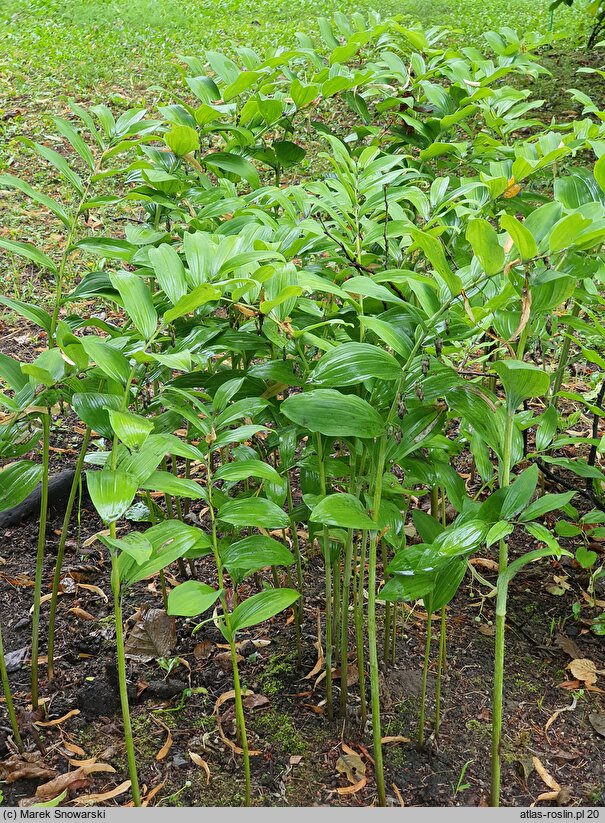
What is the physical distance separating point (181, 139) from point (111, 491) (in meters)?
0.83

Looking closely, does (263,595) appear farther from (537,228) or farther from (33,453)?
(33,453)

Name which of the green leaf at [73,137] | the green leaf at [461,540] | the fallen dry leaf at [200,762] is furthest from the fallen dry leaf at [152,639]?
the green leaf at [73,137]

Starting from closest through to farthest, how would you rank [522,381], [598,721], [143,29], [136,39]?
1. [522,381]
2. [598,721]
3. [136,39]
4. [143,29]

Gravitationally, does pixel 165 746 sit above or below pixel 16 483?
below

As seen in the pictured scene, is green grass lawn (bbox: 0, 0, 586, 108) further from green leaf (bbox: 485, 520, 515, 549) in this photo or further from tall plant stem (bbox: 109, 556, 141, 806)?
green leaf (bbox: 485, 520, 515, 549)

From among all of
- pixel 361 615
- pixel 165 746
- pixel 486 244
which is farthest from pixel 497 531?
pixel 165 746

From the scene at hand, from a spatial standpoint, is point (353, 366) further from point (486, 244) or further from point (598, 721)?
point (598, 721)

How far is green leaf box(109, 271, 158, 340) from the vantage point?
44.2 inches

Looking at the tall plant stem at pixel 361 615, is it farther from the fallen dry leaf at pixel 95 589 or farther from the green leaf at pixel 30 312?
the fallen dry leaf at pixel 95 589

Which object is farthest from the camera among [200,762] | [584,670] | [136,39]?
[136,39]

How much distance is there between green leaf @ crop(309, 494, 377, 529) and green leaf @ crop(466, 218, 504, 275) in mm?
393

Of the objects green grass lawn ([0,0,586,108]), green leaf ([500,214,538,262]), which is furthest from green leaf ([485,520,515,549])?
green grass lawn ([0,0,586,108])

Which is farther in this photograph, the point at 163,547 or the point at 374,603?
the point at 374,603

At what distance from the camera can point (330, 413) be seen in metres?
1.11
